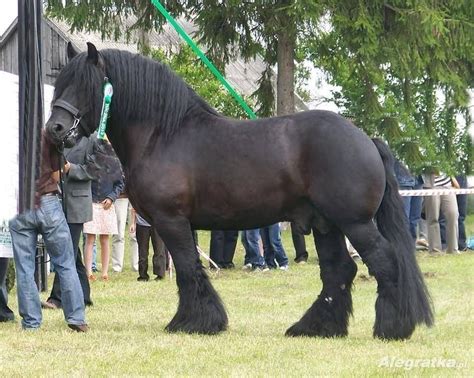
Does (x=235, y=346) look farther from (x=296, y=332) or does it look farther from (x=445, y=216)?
(x=445, y=216)

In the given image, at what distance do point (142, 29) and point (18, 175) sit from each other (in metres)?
15.3

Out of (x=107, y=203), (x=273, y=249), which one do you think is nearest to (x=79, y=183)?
(x=107, y=203)

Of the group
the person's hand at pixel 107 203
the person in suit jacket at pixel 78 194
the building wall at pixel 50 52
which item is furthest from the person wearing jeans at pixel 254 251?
the building wall at pixel 50 52

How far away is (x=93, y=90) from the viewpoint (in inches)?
351

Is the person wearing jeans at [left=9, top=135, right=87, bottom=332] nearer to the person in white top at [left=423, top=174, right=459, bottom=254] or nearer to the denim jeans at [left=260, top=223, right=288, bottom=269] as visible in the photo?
the denim jeans at [left=260, top=223, right=288, bottom=269]

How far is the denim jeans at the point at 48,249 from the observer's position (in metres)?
9.11

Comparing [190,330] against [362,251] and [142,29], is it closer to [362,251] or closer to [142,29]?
[362,251]

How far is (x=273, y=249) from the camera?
17.0m

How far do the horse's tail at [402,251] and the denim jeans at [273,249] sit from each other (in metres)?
7.97

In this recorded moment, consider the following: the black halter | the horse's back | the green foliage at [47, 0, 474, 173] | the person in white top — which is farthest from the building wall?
the horse's back

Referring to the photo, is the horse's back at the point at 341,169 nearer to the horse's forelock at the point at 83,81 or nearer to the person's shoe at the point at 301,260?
the horse's forelock at the point at 83,81

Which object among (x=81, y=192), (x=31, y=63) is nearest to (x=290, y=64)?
(x=81, y=192)

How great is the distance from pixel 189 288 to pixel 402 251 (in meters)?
1.75

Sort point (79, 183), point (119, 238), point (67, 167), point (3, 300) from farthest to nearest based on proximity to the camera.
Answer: point (119, 238) < point (79, 183) < point (67, 167) < point (3, 300)
